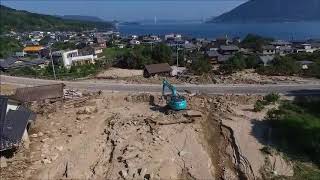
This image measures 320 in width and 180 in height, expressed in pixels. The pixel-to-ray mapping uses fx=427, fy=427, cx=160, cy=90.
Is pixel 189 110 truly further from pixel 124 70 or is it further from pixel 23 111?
pixel 124 70

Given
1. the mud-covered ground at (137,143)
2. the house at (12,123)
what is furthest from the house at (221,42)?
the house at (12,123)

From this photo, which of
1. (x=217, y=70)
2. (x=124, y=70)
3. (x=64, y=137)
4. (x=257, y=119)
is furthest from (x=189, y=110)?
(x=124, y=70)

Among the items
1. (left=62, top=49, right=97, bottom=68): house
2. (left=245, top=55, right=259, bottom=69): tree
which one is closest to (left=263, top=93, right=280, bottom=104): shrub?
(left=245, top=55, right=259, bottom=69): tree

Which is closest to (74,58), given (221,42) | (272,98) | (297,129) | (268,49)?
(268,49)

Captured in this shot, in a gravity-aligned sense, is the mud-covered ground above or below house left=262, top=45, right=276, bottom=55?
below

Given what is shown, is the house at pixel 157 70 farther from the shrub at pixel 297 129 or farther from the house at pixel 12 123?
the house at pixel 12 123

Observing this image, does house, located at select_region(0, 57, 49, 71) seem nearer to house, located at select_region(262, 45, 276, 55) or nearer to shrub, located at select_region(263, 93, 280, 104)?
house, located at select_region(262, 45, 276, 55)
